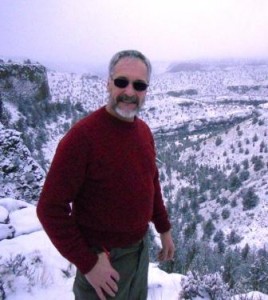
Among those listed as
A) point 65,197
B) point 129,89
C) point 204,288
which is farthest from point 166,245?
point 204,288

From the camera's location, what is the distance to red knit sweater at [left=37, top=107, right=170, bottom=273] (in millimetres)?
1850

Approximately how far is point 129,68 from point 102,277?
A: 113 centimetres

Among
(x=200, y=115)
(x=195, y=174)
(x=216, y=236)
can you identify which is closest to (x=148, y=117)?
(x=200, y=115)

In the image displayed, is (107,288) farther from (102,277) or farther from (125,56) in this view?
(125,56)

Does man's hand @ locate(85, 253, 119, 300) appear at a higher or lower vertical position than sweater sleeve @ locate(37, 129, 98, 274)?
lower

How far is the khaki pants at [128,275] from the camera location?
6.97 ft

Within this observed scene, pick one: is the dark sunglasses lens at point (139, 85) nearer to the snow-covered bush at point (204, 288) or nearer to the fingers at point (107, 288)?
the fingers at point (107, 288)

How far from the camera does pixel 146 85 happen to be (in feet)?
6.96

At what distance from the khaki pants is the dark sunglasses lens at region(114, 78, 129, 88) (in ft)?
3.09

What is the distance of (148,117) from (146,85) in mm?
105605

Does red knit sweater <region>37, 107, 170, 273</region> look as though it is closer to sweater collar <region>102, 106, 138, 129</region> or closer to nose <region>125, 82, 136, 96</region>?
sweater collar <region>102, 106, 138, 129</region>

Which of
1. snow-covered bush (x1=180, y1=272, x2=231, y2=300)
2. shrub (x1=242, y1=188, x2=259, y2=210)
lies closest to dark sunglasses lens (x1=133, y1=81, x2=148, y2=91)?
snow-covered bush (x1=180, y1=272, x2=231, y2=300)

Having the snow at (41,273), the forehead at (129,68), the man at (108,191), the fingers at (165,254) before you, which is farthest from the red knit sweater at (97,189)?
the snow at (41,273)

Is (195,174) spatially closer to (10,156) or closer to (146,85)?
(10,156)
